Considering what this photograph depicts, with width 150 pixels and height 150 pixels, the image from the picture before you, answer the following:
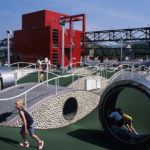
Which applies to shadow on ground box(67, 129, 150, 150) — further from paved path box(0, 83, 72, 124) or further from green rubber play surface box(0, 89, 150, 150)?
paved path box(0, 83, 72, 124)

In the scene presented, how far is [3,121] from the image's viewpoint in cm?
1123

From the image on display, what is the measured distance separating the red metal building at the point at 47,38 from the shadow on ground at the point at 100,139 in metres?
26.1

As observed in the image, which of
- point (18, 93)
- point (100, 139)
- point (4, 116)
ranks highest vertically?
point (18, 93)

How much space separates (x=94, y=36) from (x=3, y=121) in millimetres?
66042

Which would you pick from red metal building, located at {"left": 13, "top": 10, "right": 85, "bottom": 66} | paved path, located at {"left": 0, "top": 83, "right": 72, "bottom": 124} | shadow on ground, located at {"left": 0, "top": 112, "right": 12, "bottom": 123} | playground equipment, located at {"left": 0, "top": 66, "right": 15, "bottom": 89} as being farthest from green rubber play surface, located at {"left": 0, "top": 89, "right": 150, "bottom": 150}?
red metal building, located at {"left": 13, "top": 10, "right": 85, "bottom": 66}

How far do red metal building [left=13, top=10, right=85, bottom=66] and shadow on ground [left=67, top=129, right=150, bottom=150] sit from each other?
26.1 metres

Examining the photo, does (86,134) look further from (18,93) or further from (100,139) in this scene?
(18,93)

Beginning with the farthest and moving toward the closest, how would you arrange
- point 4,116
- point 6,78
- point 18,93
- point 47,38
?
point 47,38, point 6,78, point 18,93, point 4,116

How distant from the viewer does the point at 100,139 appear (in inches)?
439

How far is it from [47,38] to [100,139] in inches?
1122

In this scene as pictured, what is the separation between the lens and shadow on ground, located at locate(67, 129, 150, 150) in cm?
1017

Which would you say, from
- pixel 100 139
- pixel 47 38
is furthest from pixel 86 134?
pixel 47 38

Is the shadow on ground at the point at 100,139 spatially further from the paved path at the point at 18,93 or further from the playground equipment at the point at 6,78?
the playground equipment at the point at 6,78

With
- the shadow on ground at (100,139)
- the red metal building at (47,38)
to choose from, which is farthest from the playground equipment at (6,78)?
the red metal building at (47,38)
